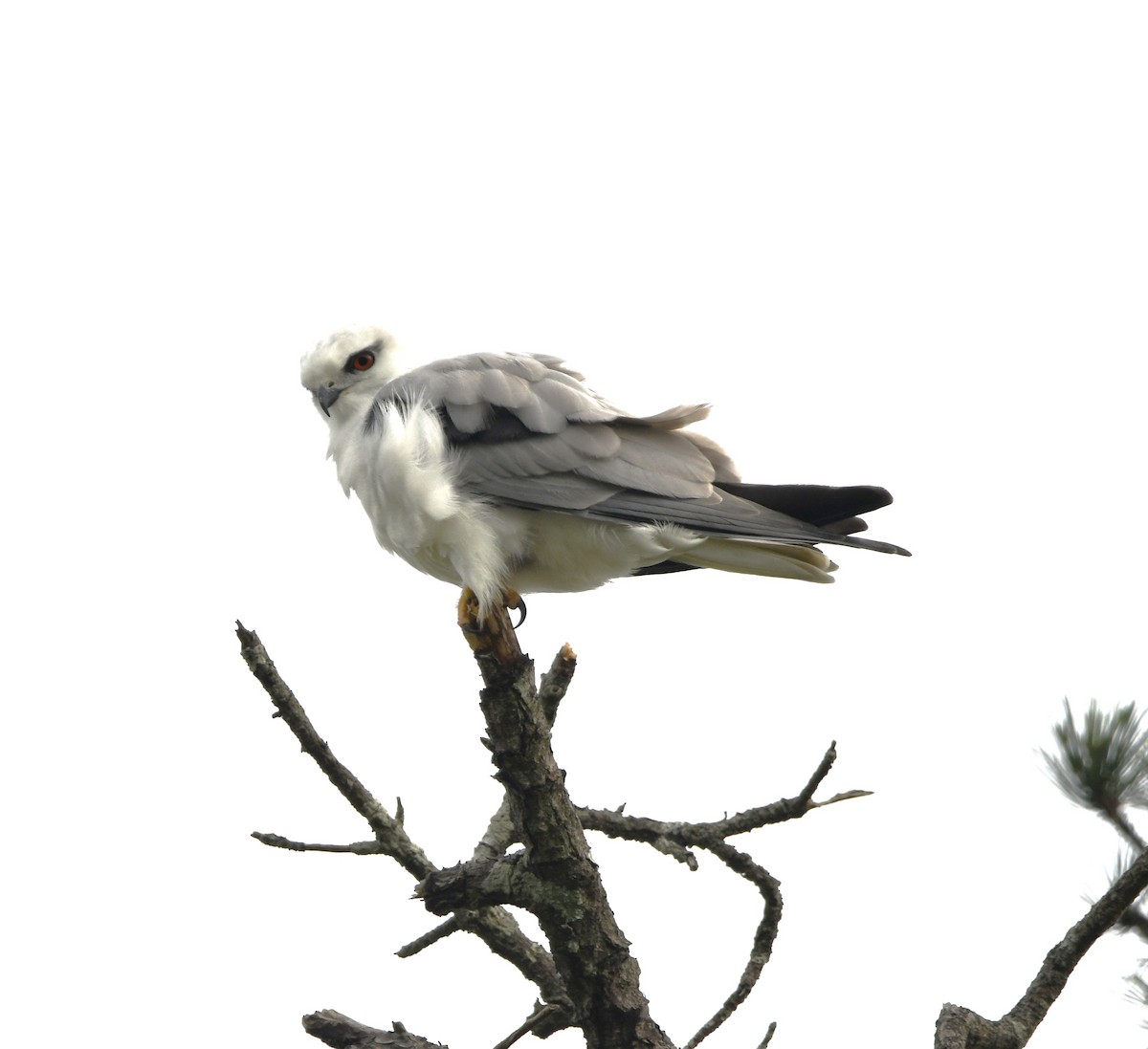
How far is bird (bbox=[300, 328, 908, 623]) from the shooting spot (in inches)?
196

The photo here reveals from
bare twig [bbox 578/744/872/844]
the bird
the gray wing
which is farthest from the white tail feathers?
bare twig [bbox 578/744/872/844]

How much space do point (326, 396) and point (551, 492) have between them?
4.07 ft

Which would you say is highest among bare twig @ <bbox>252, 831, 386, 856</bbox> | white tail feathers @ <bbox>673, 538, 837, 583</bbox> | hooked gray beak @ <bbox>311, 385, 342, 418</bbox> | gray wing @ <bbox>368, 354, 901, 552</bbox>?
hooked gray beak @ <bbox>311, 385, 342, 418</bbox>

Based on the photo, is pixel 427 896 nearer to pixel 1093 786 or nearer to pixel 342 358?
pixel 1093 786

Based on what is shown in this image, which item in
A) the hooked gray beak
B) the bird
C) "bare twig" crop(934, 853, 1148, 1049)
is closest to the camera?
"bare twig" crop(934, 853, 1148, 1049)

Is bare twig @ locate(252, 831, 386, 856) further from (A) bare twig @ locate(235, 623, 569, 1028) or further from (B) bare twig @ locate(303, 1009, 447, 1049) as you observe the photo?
(B) bare twig @ locate(303, 1009, 447, 1049)

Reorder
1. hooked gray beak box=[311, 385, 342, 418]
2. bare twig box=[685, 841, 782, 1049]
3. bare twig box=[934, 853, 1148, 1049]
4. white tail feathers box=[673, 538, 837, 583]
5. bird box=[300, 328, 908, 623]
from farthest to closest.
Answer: hooked gray beak box=[311, 385, 342, 418] → white tail feathers box=[673, 538, 837, 583] → bird box=[300, 328, 908, 623] → bare twig box=[685, 841, 782, 1049] → bare twig box=[934, 853, 1148, 1049]

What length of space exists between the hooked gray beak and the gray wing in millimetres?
431

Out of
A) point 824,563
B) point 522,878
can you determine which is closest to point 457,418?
point 824,563

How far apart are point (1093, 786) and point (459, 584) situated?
283 centimetres

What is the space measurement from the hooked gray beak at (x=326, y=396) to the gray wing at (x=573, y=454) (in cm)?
43

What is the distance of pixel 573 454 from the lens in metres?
5.15

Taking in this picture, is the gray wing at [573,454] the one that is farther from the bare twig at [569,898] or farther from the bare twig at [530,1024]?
the bare twig at [530,1024]

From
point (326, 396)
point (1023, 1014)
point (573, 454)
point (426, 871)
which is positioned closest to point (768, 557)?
point (573, 454)
